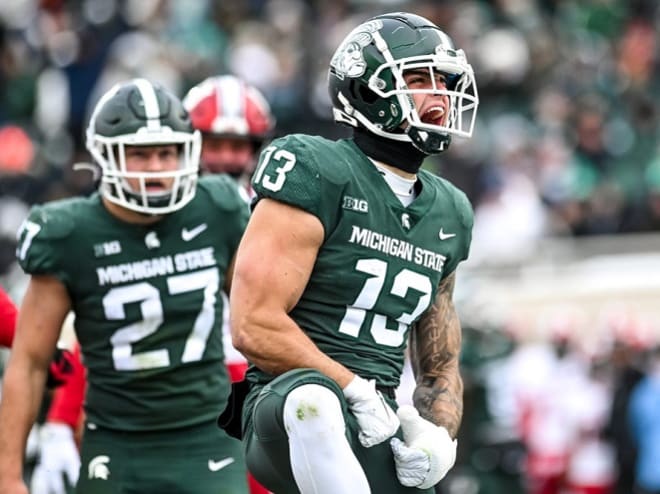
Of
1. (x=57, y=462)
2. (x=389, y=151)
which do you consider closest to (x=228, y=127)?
(x=57, y=462)

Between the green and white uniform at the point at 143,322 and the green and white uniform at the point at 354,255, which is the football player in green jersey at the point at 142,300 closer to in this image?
the green and white uniform at the point at 143,322

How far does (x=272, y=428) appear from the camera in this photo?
4.57m

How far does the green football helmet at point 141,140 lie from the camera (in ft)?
19.1

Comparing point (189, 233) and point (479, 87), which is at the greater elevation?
point (189, 233)

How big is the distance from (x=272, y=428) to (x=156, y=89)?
1.86 metres

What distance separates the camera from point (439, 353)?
17.3 ft

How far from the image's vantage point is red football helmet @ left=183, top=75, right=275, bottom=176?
7453 mm

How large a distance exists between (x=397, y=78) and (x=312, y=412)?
1031mm

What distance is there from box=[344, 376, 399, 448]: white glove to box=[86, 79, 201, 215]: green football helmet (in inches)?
54.5

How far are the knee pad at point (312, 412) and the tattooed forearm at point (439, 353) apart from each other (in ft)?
2.49

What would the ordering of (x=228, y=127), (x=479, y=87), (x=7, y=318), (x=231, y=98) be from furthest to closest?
(x=479, y=87), (x=231, y=98), (x=228, y=127), (x=7, y=318)

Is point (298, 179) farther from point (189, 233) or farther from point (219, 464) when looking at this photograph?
point (219, 464)

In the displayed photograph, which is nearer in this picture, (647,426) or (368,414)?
(368,414)

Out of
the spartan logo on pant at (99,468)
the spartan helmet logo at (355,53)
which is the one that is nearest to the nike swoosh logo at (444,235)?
the spartan helmet logo at (355,53)
